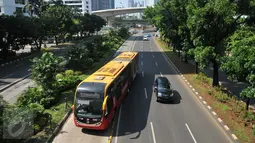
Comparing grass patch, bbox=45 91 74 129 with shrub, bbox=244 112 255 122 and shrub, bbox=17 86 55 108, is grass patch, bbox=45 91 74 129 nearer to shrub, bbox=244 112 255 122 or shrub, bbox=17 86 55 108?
shrub, bbox=17 86 55 108

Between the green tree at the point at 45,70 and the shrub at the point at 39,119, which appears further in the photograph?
the green tree at the point at 45,70

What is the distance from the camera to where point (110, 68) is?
2388 centimetres

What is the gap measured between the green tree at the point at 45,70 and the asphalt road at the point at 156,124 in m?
5.38

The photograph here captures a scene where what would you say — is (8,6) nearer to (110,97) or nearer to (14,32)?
(14,32)

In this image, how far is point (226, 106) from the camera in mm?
23562

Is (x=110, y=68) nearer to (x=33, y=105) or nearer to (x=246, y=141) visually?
(x=33, y=105)

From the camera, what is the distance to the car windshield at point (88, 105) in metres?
17.6

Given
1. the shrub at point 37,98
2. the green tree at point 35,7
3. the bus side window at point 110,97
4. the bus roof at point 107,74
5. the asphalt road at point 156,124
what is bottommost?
the asphalt road at point 156,124

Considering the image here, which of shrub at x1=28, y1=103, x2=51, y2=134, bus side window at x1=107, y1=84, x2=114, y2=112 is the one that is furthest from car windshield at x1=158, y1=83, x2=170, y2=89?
shrub at x1=28, y1=103, x2=51, y2=134

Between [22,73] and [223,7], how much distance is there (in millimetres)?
27971

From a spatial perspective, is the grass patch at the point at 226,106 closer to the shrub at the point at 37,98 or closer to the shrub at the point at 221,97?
the shrub at the point at 221,97

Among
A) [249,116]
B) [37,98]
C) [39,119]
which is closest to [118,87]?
[39,119]

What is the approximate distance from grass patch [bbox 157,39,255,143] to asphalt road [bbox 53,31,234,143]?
1.00 m

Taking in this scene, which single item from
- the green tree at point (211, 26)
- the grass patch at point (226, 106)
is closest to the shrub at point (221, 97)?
the grass patch at point (226, 106)
